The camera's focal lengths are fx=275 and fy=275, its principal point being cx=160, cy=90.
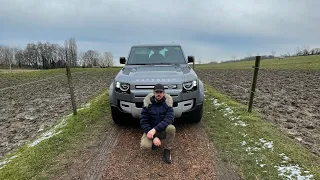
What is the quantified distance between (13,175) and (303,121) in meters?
6.55

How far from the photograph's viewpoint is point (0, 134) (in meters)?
7.64

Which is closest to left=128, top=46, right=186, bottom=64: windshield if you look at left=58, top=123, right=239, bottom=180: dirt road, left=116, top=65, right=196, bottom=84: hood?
left=116, top=65, right=196, bottom=84: hood

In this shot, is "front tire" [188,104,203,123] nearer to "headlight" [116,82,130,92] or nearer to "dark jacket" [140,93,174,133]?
"dark jacket" [140,93,174,133]

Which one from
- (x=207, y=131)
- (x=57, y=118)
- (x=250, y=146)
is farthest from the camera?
(x=57, y=118)

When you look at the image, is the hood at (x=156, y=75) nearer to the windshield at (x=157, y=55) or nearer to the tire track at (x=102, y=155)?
the windshield at (x=157, y=55)

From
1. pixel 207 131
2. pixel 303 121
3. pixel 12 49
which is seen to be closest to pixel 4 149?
pixel 207 131

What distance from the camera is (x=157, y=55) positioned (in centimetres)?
760

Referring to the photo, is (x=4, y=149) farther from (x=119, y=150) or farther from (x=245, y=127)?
(x=245, y=127)

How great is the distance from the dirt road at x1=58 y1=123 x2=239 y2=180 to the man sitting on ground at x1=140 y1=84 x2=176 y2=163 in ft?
0.86

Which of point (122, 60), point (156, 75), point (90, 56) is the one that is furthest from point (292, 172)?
point (90, 56)

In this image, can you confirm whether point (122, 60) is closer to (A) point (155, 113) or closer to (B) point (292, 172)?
(A) point (155, 113)

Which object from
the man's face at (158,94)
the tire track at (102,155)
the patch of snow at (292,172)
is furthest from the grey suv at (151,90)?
the patch of snow at (292,172)

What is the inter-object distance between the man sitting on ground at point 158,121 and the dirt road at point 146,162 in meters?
0.26

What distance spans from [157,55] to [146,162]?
355cm
